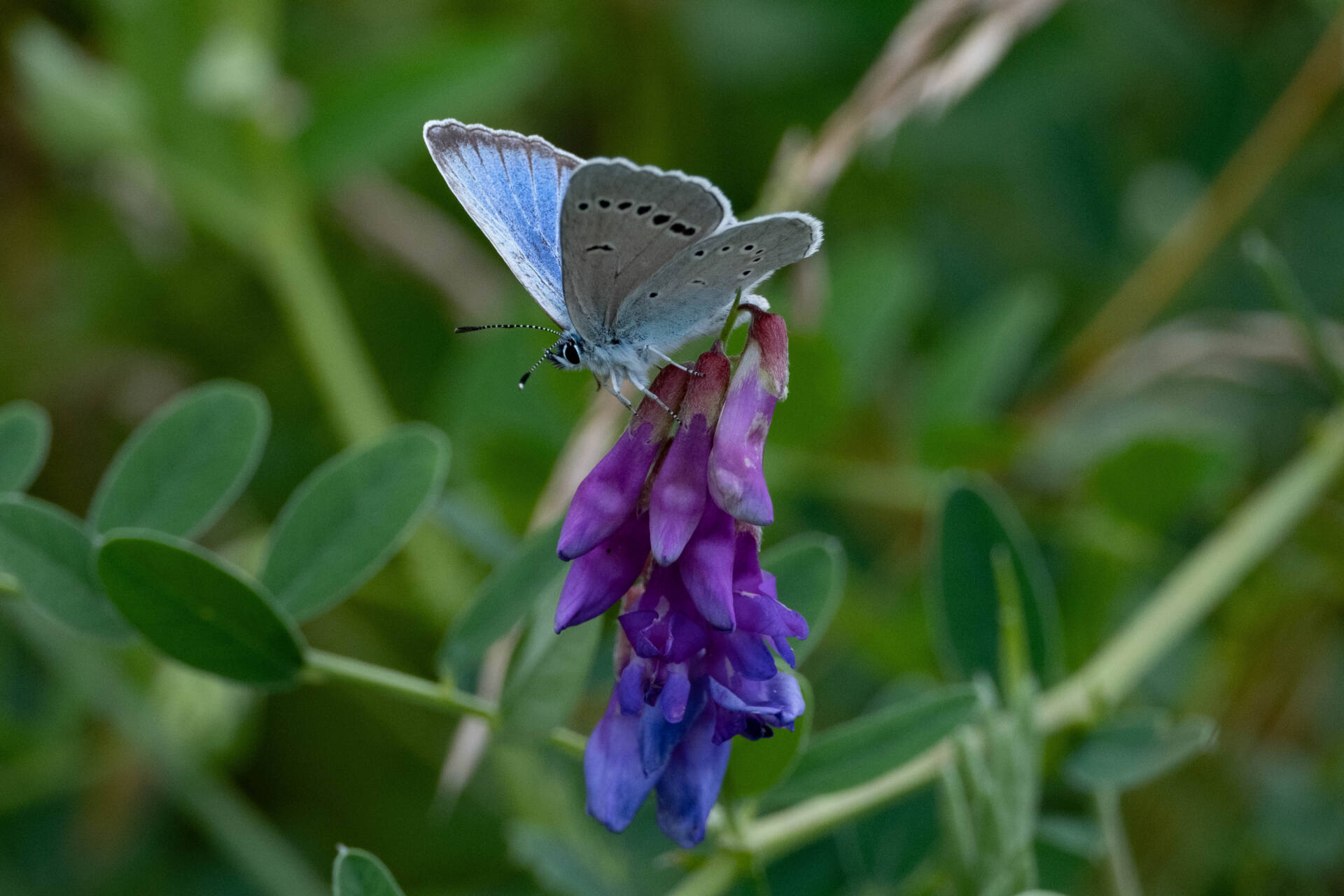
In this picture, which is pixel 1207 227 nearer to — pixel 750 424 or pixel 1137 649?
pixel 1137 649

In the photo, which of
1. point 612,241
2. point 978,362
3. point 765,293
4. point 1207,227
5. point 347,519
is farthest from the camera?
point 1207,227

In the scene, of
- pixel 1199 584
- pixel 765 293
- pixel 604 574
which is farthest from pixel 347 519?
pixel 765 293

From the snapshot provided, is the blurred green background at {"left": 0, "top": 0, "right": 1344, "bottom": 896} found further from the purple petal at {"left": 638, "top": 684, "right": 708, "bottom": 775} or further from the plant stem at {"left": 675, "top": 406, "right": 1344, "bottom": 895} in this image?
the purple petal at {"left": 638, "top": 684, "right": 708, "bottom": 775}

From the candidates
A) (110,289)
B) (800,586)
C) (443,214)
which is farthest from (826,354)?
(110,289)

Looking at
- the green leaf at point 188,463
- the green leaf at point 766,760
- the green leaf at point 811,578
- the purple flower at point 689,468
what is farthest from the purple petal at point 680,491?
the green leaf at point 188,463

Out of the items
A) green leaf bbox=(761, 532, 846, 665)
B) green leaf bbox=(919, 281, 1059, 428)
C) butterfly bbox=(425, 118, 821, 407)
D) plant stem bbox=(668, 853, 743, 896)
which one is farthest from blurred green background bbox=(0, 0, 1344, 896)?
butterfly bbox=(425, 118, 821, 407)
